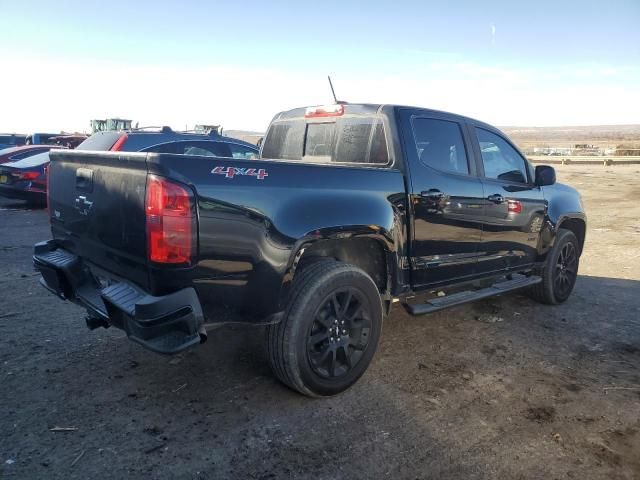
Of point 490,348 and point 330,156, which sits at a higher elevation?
point 330,156

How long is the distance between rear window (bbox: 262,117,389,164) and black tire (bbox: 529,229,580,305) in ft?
8.84

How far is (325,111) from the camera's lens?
14.4 feet

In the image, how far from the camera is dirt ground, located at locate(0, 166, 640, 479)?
269 cm

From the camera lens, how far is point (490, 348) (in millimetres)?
4387

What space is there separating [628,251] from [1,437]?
361 inches

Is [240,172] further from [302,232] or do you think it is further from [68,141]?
[68,141]

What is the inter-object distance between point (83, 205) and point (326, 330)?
5.74 feet

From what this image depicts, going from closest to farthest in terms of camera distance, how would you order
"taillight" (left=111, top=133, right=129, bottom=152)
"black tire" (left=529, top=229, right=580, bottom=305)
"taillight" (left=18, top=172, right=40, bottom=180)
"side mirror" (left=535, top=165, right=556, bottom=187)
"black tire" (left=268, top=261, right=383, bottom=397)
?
"black tire" (left=268, top=261, right=383, bottom=397) → "side mirror" (left=535, top=165, right=556, bottom=187) → "black tire" (left=529, top=229, right=580, bottom=305) → "taillight" (left=111, top=133, right=129, bottom=152) → "taillight" (left=18, top=172, right=40, bottom=180)

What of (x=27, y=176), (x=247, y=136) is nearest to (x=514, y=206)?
(x=27, y=176)

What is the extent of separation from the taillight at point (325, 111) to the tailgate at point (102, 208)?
6.43 feet

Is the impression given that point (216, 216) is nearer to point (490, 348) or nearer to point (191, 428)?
point (191, 428)

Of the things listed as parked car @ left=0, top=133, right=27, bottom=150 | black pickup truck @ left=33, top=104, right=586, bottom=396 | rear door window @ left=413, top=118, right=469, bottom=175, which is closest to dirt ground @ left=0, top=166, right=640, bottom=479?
black pickup truck @ left=33, top=104, right=586, bottom=396

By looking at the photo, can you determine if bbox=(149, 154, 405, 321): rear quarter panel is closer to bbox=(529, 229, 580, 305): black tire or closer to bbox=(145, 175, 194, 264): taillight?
bbox=(145, 175, 194, 264): taillight

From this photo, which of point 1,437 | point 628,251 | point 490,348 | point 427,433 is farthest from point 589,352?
point 628,251
